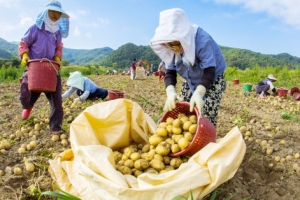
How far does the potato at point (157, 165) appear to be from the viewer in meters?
2.00

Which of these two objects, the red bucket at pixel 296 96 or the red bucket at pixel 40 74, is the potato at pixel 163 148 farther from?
the red bucket at pixel 296 96

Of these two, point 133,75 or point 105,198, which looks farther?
point 133,75

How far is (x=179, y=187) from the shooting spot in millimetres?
1591

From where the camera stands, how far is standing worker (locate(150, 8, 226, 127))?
6.89ft

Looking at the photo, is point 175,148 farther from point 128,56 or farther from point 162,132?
point 128,56

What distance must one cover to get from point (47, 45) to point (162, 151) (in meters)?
1.88

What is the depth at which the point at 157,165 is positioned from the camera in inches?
79.0

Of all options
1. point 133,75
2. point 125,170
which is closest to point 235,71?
point 133,75

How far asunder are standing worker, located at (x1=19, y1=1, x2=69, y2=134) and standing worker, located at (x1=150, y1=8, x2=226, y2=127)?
136 cm

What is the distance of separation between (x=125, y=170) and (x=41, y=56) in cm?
182

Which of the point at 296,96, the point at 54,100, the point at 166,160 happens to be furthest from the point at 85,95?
Answer: the point at 296,96

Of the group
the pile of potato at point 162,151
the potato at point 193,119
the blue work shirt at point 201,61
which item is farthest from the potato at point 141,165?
the blue work shirt at point 201,61

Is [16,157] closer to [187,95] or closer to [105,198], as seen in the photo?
[105,198]

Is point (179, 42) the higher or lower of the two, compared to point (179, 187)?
higher
